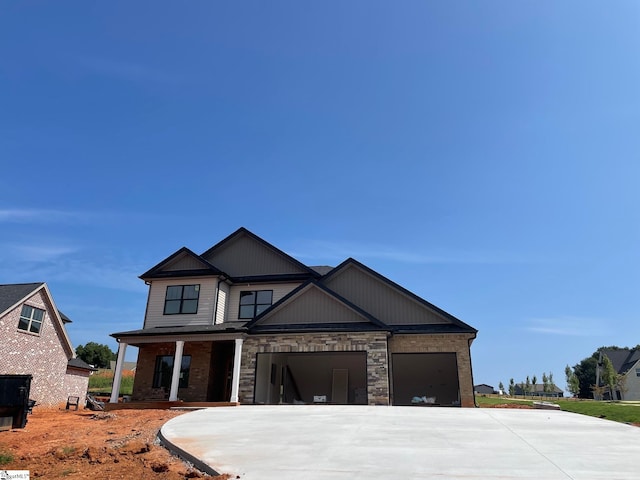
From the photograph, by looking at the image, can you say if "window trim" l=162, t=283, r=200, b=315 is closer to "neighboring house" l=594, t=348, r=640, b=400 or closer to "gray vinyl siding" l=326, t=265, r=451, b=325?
"gray vinyl siding" l=326, t=265, r=451, b=325

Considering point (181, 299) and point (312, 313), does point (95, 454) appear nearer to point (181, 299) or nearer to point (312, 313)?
point (312, 313)

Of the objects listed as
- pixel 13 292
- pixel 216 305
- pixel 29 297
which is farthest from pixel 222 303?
pixel 13 292

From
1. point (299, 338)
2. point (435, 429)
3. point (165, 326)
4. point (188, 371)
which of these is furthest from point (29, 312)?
point (435, 429)

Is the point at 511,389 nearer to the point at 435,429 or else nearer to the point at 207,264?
the point at 207,264

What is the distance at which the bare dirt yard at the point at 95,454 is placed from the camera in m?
6.51

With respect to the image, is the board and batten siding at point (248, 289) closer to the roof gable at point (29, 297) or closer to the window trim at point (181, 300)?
the window trim at point (181, 300)

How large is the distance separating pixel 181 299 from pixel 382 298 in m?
10.7

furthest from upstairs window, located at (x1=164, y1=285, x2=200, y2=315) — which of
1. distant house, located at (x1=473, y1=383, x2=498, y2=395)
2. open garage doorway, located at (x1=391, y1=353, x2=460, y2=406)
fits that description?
distant house, located at (x1=473, y1=383, x2=498, y2=395)

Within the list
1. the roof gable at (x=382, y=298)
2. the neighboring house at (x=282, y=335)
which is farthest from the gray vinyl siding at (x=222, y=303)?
the roof gable at (x=382, y=298)

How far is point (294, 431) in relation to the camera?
9461mm

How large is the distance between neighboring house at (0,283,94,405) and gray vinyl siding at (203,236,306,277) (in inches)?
419

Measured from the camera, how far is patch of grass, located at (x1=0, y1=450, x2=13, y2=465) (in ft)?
24.4

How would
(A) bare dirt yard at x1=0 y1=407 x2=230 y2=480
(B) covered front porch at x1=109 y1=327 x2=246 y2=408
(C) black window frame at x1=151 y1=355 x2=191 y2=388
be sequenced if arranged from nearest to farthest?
1. (A) bare dirt yard at x1=0 y1=407 x2=230 y2=480
2. (B) covered front porch at x1=109 y1=327 x2=246 y2=408
3. (C) black window frame at x1=151 y1=355 x2=191 y2=388

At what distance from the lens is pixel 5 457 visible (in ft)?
25.5
